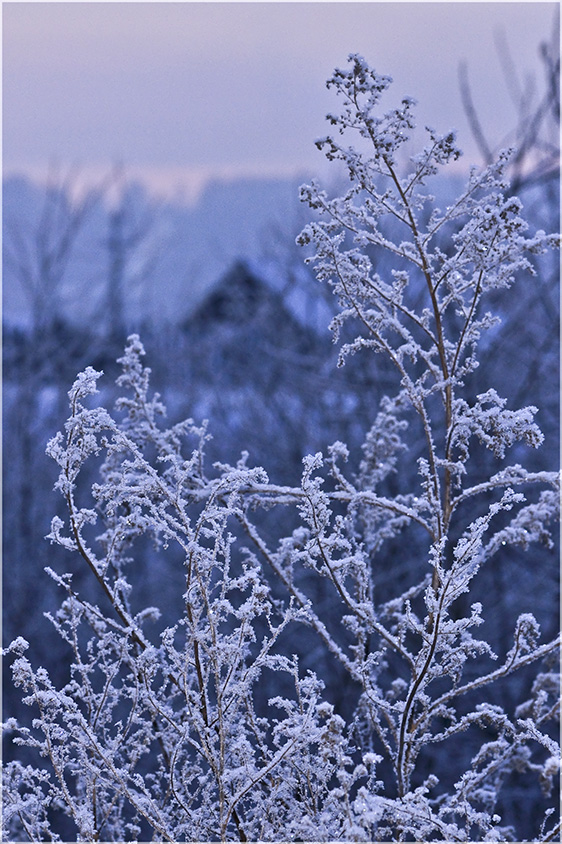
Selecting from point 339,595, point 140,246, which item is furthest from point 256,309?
point 339,595

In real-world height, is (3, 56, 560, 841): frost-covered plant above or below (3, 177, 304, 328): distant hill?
below

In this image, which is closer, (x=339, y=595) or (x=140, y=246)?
(x=339, y=595)

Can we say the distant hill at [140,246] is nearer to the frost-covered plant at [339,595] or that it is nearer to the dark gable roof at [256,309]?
the dark gable roof at [256,309]

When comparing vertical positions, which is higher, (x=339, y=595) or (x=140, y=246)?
(x=140, y=246)

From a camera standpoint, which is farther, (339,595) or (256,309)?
(256,309)

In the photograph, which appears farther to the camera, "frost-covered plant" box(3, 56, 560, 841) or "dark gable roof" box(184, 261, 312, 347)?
"dark gable roof" box(184, 261, 312, 347)

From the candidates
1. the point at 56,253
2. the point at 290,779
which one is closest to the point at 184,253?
the point at 56,253

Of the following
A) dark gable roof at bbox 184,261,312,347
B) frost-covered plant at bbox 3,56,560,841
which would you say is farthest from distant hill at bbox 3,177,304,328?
frost-covered plant at bbox 3,56,560,841

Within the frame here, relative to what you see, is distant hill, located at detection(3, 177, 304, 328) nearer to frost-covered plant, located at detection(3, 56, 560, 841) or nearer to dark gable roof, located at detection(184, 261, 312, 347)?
dark gable roof, located at detection(184, 261, 312, 347)

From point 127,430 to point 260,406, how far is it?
836cm

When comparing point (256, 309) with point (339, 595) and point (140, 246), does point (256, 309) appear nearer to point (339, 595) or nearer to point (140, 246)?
point (140, 246)

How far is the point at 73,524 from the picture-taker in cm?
204

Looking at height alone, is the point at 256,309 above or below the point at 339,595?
above

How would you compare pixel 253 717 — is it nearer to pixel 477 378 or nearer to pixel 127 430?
pixel 127 430
